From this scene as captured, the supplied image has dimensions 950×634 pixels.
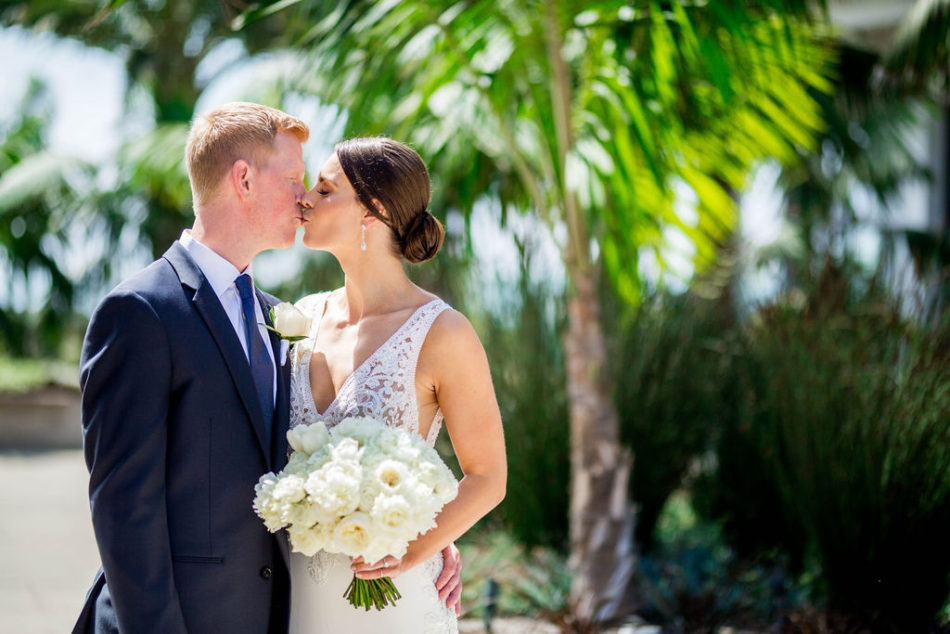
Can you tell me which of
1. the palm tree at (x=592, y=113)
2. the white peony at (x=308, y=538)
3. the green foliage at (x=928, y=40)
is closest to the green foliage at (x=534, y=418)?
the palm tree at (x=592, y=113)

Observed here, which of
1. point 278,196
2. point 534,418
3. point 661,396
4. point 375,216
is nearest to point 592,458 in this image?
point 534,418

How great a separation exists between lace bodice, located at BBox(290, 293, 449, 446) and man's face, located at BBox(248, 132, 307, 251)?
0.37 m

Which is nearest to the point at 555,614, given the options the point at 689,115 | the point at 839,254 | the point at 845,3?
the point at 689,115

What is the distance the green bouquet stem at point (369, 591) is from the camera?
2.12 meters

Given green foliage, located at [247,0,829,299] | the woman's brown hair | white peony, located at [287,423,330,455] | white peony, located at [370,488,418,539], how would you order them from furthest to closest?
green foliage, located at [247,0,829,299]
the woman's brown hair
white peony, located at [287,423,330,455]
white peony, located at [370,488,418,539]

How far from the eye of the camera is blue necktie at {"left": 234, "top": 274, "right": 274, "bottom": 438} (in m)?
2.20

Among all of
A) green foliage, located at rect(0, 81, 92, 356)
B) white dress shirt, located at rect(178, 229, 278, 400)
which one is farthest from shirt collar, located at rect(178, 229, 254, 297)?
green foliage, located at rect(0, 81, 92, 356)

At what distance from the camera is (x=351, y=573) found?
88.0 inches

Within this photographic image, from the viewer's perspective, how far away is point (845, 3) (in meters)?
12.7

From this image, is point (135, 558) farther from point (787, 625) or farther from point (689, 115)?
point (689, 115)

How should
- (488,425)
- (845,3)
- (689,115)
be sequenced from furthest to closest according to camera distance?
(845,3) → (689,115) → (488,425)

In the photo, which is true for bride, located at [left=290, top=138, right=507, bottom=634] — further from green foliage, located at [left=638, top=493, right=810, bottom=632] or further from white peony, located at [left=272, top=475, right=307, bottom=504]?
green foliage, located at [left=638, top=493, right=810, bottom=632]

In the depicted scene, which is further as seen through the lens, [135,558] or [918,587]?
[918,587]

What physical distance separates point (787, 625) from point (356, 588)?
8.95 ft
